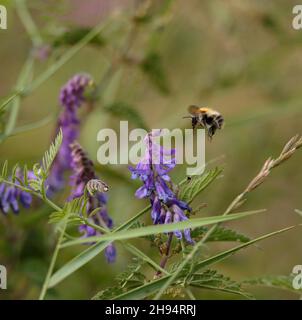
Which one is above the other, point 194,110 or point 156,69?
point 156,69

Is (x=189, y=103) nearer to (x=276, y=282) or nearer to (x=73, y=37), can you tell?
(x=73, y=37)

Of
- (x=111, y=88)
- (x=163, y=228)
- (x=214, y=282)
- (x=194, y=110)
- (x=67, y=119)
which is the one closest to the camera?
(x=163, y=228)

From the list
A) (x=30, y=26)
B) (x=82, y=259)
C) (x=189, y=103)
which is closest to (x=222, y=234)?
(x=82, y=259)

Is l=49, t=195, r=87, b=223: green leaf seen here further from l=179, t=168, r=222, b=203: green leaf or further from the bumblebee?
the bumblebee

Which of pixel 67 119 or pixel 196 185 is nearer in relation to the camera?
pixel 196 185

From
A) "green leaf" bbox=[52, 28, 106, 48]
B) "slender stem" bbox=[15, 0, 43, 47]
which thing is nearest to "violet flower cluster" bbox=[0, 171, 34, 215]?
"green leaf" bbox=[52, 28, 106, 48]

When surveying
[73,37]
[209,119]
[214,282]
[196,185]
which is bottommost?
[214,282]
